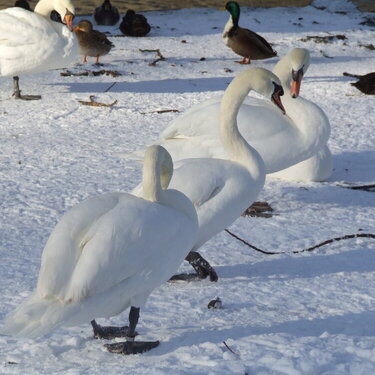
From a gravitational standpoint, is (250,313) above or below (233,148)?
below

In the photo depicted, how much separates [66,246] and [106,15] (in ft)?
27.8

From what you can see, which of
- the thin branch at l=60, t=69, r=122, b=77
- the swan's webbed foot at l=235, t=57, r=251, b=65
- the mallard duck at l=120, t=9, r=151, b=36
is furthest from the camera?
the mallard duck at l=120, t=9, r=151, b=36

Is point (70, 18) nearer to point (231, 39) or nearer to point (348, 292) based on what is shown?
point (231, 39)

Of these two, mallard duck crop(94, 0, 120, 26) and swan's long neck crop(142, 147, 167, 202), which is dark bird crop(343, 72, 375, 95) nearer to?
mallard duck crop(94, 0, 120, 26)

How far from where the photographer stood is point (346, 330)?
3578 mm

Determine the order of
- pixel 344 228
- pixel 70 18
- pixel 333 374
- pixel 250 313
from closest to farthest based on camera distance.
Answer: pixel 333 374 → pixel 250 313 → pixel 344 228 → pixel 70 18

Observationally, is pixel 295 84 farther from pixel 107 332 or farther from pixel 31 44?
pixel 31 44

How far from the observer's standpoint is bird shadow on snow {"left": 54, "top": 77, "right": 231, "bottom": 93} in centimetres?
821

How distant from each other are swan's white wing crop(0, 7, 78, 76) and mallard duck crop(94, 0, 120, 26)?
2873 millimetres

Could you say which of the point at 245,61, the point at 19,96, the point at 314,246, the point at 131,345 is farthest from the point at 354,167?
the point at 245,61

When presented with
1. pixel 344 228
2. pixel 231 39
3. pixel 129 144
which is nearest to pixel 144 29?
pixel 231 39

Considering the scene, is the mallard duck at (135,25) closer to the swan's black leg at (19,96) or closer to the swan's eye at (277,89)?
the swan's black leg at (19,96)

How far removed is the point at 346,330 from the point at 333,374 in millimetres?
446

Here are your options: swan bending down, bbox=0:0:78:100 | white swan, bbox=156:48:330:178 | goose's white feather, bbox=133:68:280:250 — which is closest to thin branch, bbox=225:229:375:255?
goose's white feather, bbox=133:68:280:250
